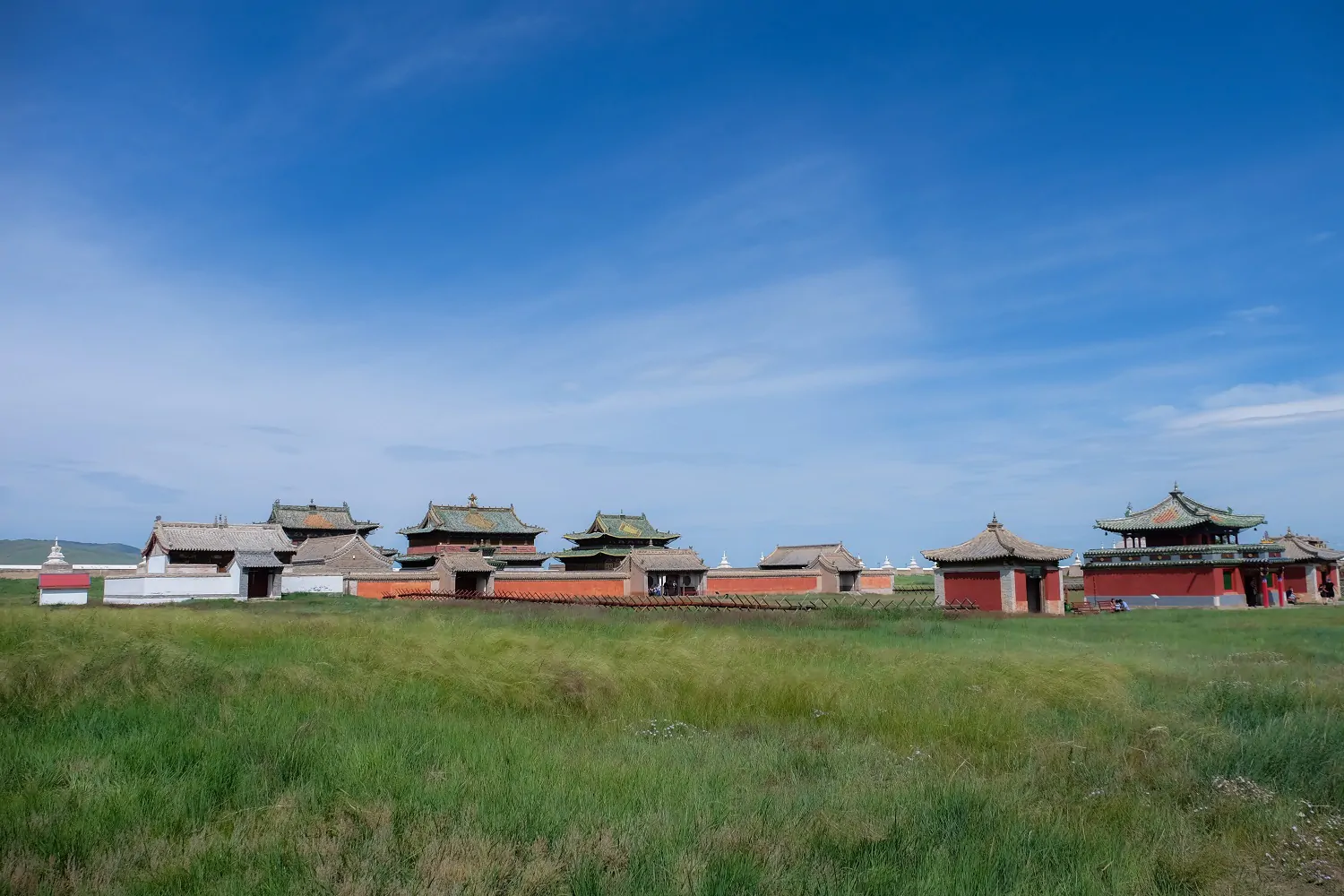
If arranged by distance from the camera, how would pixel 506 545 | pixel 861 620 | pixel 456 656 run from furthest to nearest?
pixel 506 545 < pixel 861 620 < pixel 456 656

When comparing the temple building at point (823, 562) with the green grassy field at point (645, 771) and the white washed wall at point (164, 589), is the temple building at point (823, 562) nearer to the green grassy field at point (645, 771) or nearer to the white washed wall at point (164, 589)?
the white washed wall at point (164, 589)

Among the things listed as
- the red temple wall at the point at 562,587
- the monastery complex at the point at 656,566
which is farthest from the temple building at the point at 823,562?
the red temple wall at the point at 562,587

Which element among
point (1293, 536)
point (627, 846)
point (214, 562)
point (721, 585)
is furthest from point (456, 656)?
point (1293, 536)

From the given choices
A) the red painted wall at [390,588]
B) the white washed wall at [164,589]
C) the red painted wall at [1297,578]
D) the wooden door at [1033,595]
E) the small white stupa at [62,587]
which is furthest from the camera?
Result: the red painted wall at [1297,578]

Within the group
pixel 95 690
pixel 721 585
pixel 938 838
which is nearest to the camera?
pixel 938 838

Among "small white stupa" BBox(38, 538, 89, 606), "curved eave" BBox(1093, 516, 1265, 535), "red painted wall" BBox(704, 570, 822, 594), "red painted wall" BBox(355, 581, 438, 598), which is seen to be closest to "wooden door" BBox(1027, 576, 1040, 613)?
"curved eave" BBox(1093, 516, 1265, 535)

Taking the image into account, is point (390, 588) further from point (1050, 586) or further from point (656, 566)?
point (1050, 586)

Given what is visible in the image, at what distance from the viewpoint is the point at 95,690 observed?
959 cm

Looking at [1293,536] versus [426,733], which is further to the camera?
[1293,536]

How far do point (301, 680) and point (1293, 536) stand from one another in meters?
55.4

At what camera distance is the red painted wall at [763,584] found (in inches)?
2103

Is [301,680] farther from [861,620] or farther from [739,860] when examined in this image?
[861,620]

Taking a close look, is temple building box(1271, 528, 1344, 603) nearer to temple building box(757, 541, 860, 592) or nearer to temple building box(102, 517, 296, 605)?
temple building box(757, 541, 860, 592)

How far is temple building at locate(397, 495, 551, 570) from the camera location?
57500 millimetres
